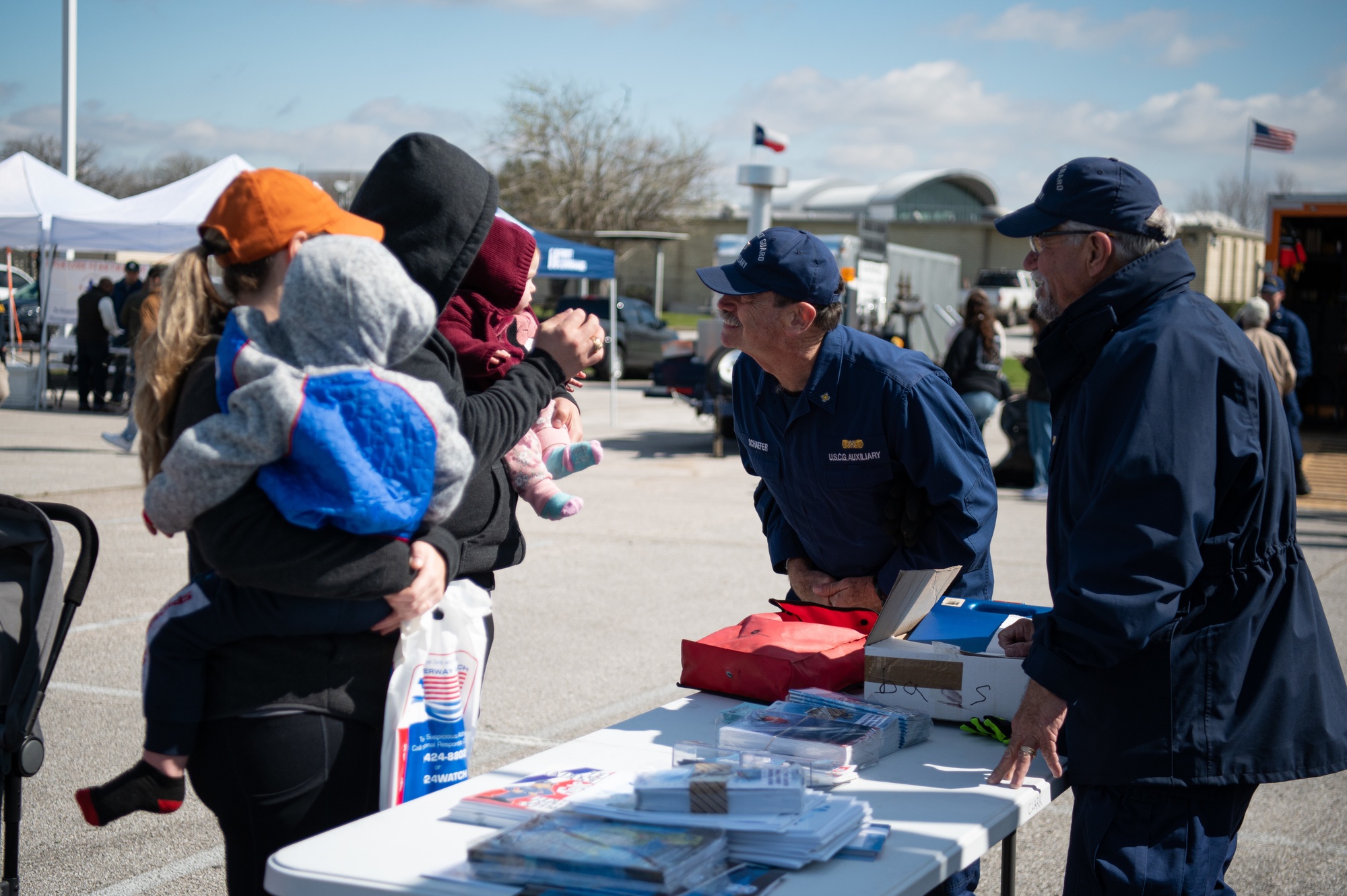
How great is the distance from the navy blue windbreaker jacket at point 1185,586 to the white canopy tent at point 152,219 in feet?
50.2

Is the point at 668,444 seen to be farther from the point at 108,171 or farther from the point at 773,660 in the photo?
the point at 108,171

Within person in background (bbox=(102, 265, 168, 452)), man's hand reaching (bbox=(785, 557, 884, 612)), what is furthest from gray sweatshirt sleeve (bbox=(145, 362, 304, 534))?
person in background (bbox=(102, 265, 168, 452))

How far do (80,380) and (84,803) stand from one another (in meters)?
18.1

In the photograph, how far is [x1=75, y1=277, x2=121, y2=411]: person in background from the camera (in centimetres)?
1755

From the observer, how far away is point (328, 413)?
1780 mm

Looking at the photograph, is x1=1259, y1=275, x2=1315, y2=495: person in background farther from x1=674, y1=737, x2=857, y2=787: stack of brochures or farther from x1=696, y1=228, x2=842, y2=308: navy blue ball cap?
x1=674, y1=737, x2=857, y2=787: stack of brochures

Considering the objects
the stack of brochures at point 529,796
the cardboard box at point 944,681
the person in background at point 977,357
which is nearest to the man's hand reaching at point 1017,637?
the cardboard box at point 944,681

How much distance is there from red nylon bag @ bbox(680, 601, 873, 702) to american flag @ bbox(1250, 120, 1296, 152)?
23.9m

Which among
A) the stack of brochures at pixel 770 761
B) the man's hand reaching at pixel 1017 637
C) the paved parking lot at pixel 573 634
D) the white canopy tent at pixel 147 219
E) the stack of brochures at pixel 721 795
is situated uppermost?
the white canopy tent at pixel 147 219

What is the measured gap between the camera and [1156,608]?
81.6 inches

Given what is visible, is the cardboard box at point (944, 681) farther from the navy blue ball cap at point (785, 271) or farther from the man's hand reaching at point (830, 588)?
the navy blue ball cap at point (785, 271)

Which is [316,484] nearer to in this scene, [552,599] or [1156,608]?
[1156,608]

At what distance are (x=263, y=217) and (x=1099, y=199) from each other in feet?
5.28

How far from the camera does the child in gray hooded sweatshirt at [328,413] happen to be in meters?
1.78
